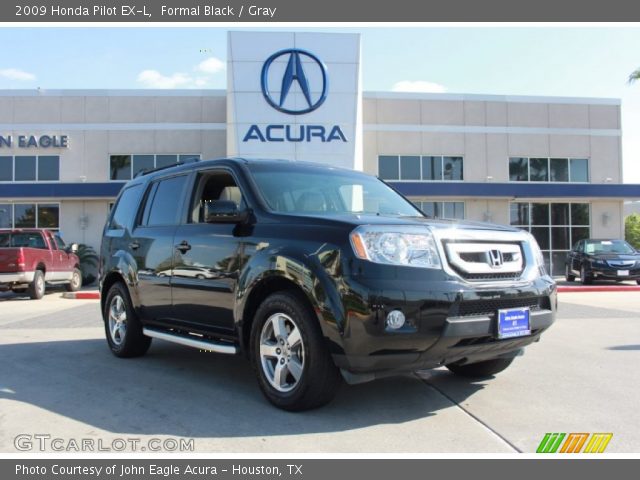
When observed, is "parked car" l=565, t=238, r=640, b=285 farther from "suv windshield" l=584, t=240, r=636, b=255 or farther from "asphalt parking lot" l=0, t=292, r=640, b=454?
"asphalt parking lot" l=0, t=292, r=640, b=454

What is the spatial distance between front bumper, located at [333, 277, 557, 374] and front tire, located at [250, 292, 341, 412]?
0.67ft

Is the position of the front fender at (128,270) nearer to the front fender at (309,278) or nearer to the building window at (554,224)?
the front fender at (309,278)

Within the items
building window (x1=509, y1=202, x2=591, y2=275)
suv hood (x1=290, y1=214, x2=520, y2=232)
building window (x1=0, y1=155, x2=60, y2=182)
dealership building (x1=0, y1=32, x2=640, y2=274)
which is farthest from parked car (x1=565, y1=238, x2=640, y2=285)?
building window (x1=0, y1=155, x2=60, y2=182)

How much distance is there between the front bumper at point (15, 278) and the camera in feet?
44.8

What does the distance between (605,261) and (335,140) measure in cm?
977

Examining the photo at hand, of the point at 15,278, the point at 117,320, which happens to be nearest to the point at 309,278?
the point at 117,320

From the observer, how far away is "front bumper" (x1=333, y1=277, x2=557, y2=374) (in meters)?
3.45

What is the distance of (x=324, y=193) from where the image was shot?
16.3 ft

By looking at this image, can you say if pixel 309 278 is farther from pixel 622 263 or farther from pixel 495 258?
pixel 622 263

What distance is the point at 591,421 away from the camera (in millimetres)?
3816

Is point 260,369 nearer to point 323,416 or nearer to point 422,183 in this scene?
point 323,416

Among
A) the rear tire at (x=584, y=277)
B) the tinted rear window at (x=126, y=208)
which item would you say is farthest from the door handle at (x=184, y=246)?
the rear tire at (x=584, y=277)

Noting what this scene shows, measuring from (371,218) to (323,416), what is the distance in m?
1.42

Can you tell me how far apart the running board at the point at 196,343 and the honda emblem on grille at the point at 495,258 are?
6.68ft
